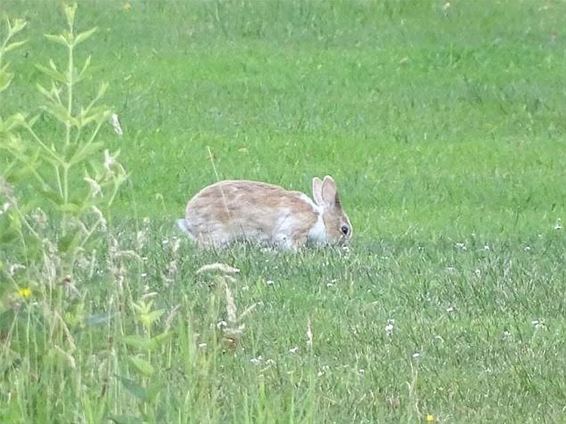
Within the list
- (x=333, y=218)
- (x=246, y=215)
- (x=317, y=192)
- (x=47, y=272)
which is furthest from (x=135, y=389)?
(x=317, y=192)

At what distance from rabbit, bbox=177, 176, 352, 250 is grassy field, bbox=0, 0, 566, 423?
0.80ft

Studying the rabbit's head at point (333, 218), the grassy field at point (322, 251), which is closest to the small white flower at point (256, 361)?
the grassy field at point (322, 251)

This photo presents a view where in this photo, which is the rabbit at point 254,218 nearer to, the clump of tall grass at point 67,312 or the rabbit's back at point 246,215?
the rabbit's back at point 246,215

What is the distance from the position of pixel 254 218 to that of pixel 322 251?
0.55m

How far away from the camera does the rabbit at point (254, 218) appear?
9719 mm

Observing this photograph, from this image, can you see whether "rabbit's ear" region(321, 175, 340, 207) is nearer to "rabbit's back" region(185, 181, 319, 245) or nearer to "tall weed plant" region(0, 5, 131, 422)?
"rabbit's back" region(185, 181, 319, 245)

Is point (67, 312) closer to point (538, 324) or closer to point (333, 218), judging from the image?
point (538, 324)

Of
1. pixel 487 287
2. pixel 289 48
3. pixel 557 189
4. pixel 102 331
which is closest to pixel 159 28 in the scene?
pixel 289 48

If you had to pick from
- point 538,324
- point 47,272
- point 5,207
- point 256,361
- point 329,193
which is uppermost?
point 5,207

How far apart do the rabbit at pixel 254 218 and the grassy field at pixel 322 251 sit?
0.80 ft

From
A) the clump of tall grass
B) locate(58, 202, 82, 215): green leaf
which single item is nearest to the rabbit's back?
the clump of tall grass

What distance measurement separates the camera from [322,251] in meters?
9.48

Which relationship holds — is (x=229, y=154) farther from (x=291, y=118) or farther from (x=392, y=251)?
(x=392, y=251)

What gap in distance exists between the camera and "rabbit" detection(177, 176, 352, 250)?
972 cm
